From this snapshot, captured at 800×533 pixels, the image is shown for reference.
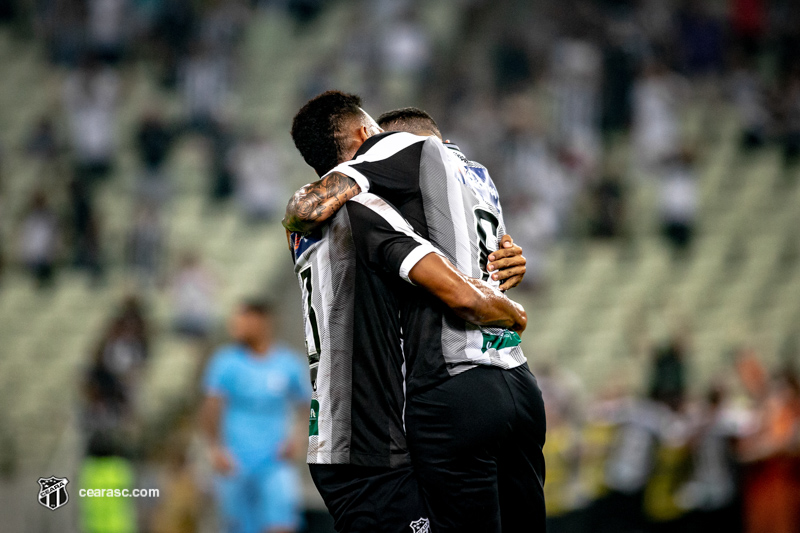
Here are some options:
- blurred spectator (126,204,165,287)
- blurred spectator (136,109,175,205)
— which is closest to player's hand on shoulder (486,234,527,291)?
blurred spectator (126,204,165,287)

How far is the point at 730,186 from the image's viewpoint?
14.5 m

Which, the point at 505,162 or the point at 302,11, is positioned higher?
the point at 302,11

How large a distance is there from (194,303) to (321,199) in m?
9.42

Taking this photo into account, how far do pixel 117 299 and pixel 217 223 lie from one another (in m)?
2.04

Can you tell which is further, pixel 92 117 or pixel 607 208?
pixel 92 117

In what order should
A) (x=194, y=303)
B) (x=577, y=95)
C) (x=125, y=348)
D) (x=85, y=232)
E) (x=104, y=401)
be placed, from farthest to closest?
(x=577, y=95) → (x=85, y=232) → (x=194, y=303) → (x=125, y=348) → (x=104, y=401)

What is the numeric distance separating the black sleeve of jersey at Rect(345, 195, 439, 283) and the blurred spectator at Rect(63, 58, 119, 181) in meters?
12.4

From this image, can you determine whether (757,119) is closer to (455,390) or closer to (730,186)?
(730,186)

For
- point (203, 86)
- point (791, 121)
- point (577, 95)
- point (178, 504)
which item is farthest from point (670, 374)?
point (203, 86)

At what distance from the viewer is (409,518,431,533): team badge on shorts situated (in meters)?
3.39

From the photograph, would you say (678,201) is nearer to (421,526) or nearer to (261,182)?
(261,182)

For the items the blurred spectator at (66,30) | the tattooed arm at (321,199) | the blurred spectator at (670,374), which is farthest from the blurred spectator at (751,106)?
the tattooed arm at (321,199)

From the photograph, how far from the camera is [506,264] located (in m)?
3.66

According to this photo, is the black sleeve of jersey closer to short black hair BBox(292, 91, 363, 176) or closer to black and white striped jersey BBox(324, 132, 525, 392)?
black and white striped jersey BBox(324, 132, 525, 392)
